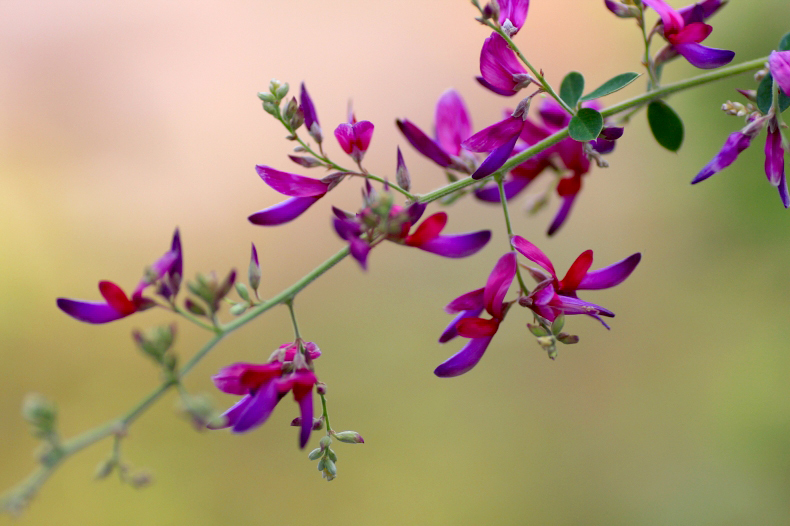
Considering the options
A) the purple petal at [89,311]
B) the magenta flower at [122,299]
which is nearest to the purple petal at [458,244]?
the magenta flower at [122,299]

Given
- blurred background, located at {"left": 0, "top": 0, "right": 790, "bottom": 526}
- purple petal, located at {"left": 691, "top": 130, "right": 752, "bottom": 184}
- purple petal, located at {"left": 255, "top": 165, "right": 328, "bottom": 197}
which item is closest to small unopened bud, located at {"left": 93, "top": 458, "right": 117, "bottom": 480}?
purple petal, located at {"left": 255, "top": 165, "right": 328, "bottom": 197}

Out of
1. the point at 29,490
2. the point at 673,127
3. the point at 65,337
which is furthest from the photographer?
the point at 65,337

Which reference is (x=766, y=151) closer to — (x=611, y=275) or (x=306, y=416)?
(x=611, y=275)

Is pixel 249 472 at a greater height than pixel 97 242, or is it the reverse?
pixel 97 242

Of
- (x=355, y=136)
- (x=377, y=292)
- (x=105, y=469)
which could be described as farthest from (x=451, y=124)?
(x=377, y=292)

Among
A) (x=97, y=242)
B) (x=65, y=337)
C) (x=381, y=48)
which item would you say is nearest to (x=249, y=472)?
(x=65, y=337)

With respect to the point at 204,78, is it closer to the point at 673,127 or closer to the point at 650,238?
the point at 650,238

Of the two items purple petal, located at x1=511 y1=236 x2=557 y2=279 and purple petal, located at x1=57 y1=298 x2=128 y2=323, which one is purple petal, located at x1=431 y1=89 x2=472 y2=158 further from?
purple petal, located at x1=57 y1=298 x2=128 y2=323

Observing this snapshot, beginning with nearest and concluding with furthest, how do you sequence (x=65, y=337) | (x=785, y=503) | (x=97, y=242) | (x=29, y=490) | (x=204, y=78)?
(x=29, y=490) → (x=785, y=503) → (x=65, y=337) → (x=97, y=242) → (x=204, y=78)
